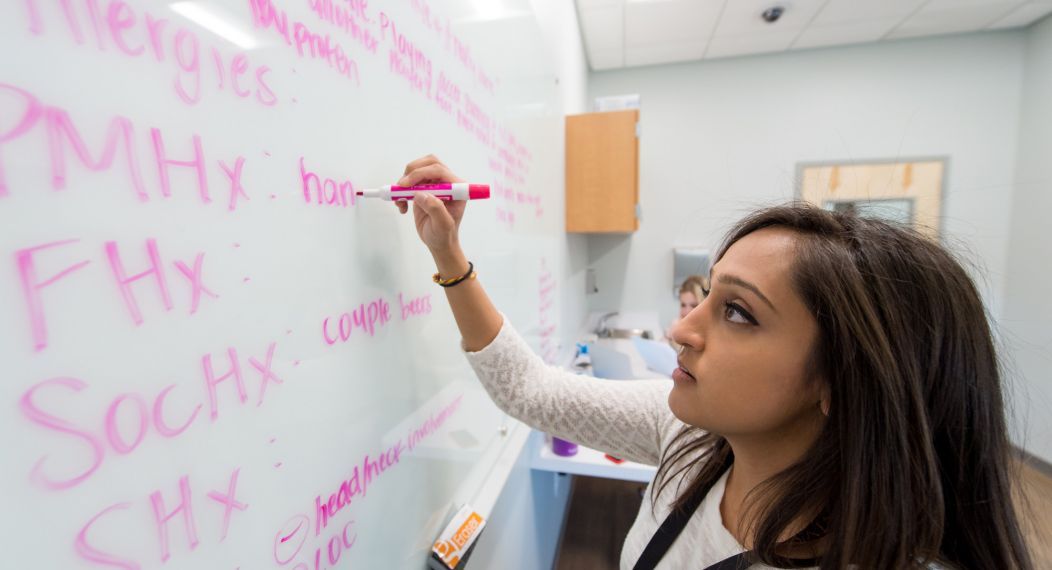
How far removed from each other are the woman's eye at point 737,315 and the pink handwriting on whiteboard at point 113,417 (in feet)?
1.61

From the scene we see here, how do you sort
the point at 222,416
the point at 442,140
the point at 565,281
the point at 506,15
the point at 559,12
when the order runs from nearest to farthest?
the point at 222,416 → the point at 442,140 → the point at 506,15 → the point at 559,12 → the point at 565,281

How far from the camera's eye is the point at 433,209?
0.47 m

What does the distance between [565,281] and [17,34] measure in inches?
68.6

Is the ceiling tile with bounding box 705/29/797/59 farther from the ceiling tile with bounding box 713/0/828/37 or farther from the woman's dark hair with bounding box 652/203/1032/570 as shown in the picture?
the woman's dark hair with bounding box 652/203/1032/570

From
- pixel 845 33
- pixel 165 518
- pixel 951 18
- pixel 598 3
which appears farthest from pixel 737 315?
pixel 951 18

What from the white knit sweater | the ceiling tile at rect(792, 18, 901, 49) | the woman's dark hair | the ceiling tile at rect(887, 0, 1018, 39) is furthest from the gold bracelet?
the ceiling tile at rect(887, 0, 1018, 39)

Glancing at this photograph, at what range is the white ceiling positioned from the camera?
217 cm

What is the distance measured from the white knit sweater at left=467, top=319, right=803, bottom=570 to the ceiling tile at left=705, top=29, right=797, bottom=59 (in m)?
2.57

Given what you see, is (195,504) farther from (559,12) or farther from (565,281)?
(559,12)

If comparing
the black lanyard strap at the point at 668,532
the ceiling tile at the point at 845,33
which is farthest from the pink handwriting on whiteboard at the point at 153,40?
the ceiling tile at the point at 845,33

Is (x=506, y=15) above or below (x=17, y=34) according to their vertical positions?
above

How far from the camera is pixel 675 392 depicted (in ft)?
1.78

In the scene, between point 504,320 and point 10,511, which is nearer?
point 10,511

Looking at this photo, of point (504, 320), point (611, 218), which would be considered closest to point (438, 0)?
point (504, 320)
